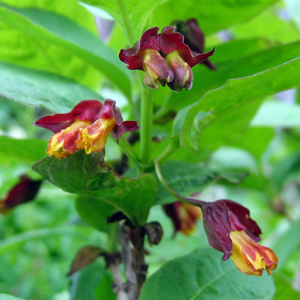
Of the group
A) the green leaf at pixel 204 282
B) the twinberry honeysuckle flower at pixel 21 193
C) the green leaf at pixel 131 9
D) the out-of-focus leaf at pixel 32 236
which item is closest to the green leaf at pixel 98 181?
the green leaf at pixel 204 282

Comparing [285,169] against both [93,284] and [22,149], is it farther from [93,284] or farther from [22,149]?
[22,149]

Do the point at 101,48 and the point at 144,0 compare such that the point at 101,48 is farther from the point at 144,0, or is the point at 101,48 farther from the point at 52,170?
the point at 52,170

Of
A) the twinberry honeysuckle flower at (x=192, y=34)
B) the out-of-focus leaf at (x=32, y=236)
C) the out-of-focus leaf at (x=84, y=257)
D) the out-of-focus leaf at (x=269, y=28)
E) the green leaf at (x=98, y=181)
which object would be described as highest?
the out-of-focus leaf at (x=269, y=28)

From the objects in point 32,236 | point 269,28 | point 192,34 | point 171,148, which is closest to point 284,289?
point 171,148

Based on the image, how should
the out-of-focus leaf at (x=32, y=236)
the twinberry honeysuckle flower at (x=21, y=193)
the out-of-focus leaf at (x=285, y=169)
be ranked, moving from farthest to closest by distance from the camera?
the out-of-focus leaf at (x=285, y=169)
the out-of-focus leaf at (x=32, y=236)
the twinberry honeysuckle flower at (x=21, y=193)

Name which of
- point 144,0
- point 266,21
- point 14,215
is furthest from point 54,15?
point 14,215

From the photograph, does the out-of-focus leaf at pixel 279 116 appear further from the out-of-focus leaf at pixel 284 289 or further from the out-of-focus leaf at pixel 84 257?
the out-of-focus leaf at pixel 84 257
